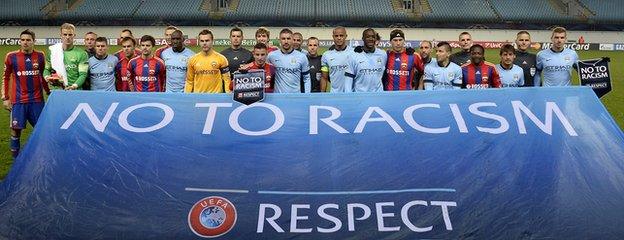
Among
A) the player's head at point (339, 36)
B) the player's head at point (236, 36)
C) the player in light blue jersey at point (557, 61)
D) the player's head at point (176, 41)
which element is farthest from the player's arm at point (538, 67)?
the player's head at point (176, 41)

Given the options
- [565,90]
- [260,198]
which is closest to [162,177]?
[260,198]

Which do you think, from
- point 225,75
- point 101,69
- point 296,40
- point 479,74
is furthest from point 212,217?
point 296,40

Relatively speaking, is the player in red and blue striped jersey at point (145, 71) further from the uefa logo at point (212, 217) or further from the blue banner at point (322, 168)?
the uefa logo at point (212, 217)

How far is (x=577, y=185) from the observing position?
402 centimetres

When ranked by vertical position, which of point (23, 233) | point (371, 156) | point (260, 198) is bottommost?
point (23, 233)

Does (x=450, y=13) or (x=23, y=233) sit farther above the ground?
(x=450, y=13)

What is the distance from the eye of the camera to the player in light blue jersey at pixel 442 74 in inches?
258

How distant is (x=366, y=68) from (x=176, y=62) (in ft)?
7.57

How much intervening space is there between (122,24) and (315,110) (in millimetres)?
38753

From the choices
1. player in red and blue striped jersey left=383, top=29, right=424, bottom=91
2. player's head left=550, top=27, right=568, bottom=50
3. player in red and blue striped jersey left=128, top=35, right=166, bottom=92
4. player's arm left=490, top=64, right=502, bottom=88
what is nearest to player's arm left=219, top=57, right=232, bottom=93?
player in red and blue striped jersey left=128, top=35, right=166, bottom=92

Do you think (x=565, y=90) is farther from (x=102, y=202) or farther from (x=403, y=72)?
(x=102, y=202)

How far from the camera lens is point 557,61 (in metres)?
7.11

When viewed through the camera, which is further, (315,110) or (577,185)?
(315,110)

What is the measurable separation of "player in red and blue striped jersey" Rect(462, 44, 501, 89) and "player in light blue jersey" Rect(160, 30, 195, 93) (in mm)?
3357
